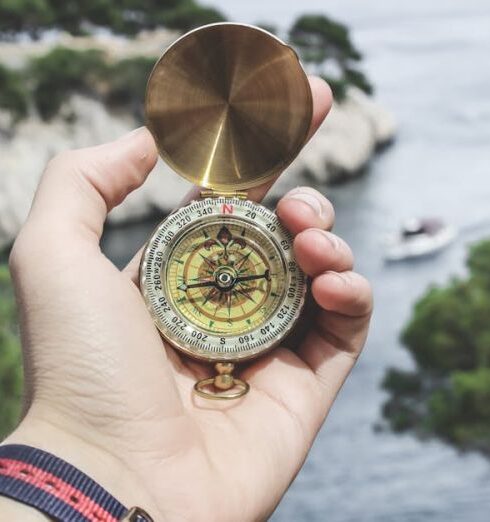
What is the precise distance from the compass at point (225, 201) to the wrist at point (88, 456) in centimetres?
23

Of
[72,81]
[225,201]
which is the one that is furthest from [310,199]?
[72,81]

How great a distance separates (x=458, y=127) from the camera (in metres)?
9.80

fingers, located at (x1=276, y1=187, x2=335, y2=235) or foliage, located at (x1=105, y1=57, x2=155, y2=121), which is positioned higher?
fingers, located at (x1=276, y1=187, x2=335, y2=235)

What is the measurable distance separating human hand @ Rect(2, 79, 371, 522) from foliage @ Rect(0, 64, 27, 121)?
28.1 ft

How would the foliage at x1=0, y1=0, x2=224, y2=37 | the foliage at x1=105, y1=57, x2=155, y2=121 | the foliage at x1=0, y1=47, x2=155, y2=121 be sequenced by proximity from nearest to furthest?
the foliage at x1=0, y1=47, x2=155, y2=121
the foliage at x1=105, y1=57, x2=155, y2=121
the foliage at x1=0, y1=0, x2=224, y2=37

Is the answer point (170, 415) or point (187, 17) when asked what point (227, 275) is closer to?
point (170, 415)

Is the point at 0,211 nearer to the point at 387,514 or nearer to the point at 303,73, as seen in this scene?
the point at 387,514

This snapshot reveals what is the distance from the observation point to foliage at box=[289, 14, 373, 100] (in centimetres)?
1010

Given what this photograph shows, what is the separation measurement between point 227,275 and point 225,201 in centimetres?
13

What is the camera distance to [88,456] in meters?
1.12

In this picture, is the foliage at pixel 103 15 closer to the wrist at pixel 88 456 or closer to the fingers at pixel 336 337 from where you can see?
the fingers at pixel 336 337

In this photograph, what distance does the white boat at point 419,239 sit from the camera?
7.89m

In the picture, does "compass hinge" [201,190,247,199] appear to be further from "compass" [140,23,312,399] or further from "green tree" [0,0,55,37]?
"green tree" [0,0,55,37]

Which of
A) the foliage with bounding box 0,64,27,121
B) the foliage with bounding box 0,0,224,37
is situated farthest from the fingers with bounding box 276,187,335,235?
the foliage with bounding box 0,0,224,37
